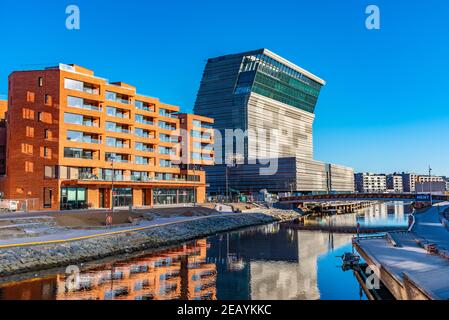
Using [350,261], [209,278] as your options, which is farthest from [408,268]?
[209,278]

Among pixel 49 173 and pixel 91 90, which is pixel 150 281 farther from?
pixel 91 90

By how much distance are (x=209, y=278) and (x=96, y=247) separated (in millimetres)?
16869

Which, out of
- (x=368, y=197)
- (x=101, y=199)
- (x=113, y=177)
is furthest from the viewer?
(x=368, y=197)

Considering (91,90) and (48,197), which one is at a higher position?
(91,90)

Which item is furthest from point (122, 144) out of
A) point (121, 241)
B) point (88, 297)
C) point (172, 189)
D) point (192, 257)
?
point (88, 297)

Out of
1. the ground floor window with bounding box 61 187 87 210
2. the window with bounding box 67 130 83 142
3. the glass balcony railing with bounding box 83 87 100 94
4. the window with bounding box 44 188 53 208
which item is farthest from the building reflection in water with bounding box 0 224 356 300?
the glass balcony railing with bounding box 83 87 100 94

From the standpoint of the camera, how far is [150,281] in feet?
126

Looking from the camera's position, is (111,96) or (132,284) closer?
(132,284)

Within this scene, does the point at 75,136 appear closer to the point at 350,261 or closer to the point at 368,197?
the point at 350,261

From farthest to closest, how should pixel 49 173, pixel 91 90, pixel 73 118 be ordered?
pixel 91 90 < pixel 73 118 < pixel 49 173

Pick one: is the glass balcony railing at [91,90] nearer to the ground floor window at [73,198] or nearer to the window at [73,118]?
the window at [73,118]

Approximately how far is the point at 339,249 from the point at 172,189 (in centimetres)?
5417

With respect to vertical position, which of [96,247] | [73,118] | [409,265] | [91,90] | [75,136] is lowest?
[96,247]

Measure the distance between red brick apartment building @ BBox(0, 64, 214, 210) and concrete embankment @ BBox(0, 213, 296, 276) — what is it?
12.7 meters
